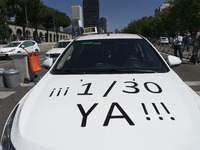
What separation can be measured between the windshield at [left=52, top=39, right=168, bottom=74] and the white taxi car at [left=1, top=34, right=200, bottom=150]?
26 mm

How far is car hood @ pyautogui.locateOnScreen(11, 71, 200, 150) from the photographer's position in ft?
4.70

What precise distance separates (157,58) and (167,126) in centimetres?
149

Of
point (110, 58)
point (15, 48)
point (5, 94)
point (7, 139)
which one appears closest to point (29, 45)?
point (15, 48)

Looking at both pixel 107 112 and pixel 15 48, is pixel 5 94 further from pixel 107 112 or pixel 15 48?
pixel 15 48

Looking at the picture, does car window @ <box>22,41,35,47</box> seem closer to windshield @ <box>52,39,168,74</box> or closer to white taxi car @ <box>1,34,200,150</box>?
windshield @ <box>52,39,168,74</box>

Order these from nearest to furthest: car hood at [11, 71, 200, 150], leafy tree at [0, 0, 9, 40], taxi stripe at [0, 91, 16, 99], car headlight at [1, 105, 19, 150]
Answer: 1. car hood at [11, 71, 200, 150]
2. car headlight at [1, 105, 19, 150]
3. taxi stripe at [0, 91, 16, 99]
4. leafy tree at [0, 0, 9, 40]

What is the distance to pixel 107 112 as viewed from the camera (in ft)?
5.64

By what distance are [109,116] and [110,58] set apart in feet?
4.72

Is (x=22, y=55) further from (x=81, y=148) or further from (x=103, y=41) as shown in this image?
(x=81, y=148)

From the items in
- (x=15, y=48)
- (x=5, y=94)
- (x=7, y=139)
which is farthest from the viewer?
(x=15, y=48)

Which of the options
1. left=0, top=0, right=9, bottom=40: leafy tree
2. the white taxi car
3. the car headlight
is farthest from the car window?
left=0, top=0, right=9, bottom=40: leafy tree

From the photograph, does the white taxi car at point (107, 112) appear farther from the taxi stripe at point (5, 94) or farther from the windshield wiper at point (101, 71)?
the taxi stripe at point (5, 94)

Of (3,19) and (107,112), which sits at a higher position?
(3,19)

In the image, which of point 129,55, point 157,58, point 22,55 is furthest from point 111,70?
point 22,55
